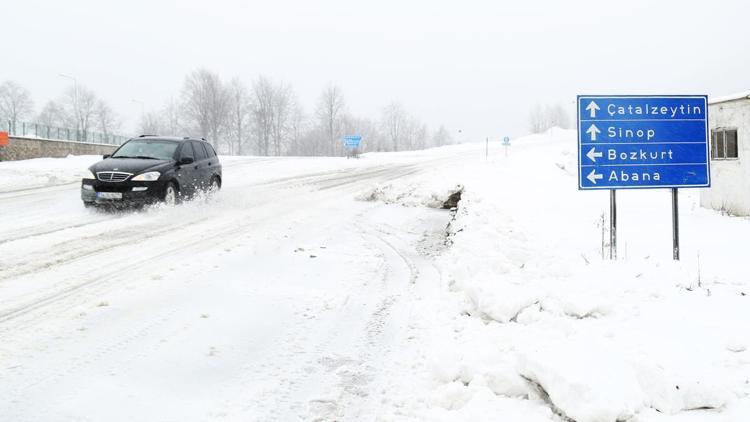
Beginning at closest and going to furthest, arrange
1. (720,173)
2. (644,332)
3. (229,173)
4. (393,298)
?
(644,332) → (393,298) → (720,173) → (229,173)

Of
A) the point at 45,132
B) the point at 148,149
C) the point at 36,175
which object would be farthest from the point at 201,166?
the point at 45,132

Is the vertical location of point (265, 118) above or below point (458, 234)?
above

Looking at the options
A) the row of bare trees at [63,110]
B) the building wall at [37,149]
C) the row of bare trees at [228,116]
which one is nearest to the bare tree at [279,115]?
the row of bare trees at [228,116]

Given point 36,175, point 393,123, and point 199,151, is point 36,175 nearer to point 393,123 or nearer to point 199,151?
point 199,151

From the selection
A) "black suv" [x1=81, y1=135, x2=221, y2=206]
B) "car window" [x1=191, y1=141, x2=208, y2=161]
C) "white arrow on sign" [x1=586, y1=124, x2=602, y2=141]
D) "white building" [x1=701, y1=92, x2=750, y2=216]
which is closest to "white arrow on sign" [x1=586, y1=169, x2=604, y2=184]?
"white arrow on sign" [x1=586, y1=124, x2=602, y2=141]

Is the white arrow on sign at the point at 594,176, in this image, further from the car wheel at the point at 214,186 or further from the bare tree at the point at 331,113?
the bare tree at the point at 331,113

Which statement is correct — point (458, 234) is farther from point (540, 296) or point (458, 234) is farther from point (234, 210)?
point (234, 210)

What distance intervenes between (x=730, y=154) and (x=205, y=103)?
78.9 m

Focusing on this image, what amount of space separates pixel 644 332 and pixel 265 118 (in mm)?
93221

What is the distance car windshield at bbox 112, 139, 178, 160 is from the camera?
1211cm

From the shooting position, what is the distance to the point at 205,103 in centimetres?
7994

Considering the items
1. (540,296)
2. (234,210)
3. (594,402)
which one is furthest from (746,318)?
(234,210)

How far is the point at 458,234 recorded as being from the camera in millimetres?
8820

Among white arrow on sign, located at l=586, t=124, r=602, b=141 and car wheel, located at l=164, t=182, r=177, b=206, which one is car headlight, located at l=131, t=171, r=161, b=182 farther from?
white arrow on sign, located at l=586, t=124, r=602, b=141
